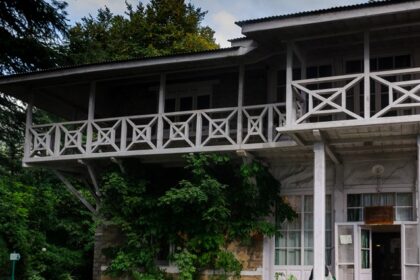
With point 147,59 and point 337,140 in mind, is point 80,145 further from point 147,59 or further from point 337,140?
point 337,140

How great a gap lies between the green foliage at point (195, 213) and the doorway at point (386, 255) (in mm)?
2590

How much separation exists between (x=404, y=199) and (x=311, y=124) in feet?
11.2

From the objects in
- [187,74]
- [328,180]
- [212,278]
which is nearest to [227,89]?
[187,74]

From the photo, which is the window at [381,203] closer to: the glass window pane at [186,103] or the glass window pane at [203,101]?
the glass window pane at [203,101]

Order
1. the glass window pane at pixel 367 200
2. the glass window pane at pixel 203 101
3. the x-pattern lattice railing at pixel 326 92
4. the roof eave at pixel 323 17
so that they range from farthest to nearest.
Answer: the glass window pane at pixel 203 101, the glass window pane at pixel 367 200, the x-pattern lattice railing at pixel 326 92, the roof eave at pixel 323 17

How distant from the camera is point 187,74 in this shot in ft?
58.5

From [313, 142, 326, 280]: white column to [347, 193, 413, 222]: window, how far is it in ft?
7.56

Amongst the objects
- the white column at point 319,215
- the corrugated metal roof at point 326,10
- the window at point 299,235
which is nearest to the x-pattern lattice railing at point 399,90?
the corrugated metal roof at point 326,10

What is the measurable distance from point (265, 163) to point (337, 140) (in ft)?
8.66

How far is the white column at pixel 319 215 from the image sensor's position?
42.6 ft

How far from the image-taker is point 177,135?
16328 millimetres

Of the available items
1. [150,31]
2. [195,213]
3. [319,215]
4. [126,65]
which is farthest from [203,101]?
[150,31]

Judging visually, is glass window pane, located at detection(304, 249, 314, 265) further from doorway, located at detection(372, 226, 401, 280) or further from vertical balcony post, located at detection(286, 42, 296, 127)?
vertical balcony post, located at detection(286, 42, 296, 127)

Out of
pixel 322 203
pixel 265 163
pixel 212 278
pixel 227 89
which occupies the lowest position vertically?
pixel 212 278
